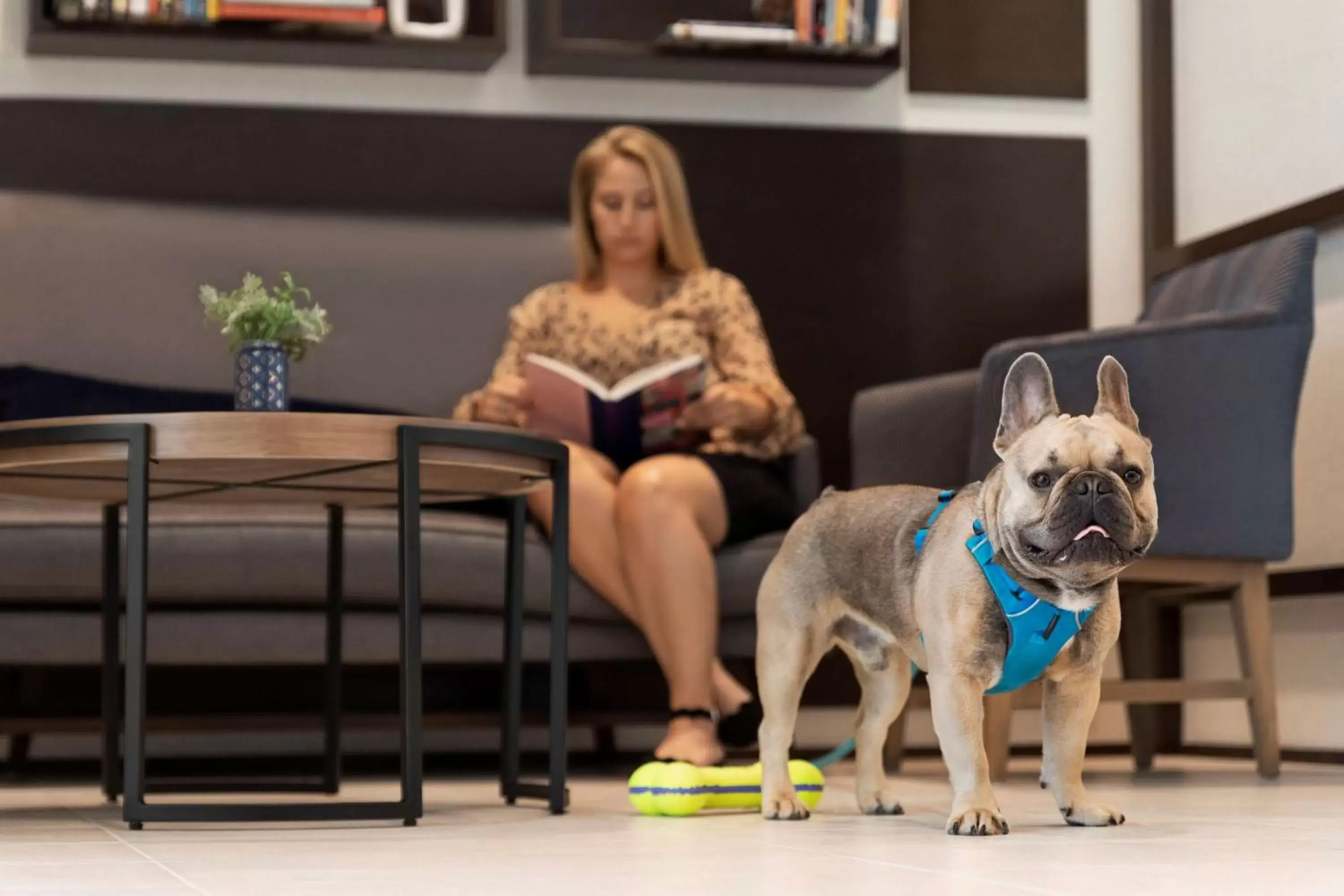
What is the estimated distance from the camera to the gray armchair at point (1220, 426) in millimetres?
3217

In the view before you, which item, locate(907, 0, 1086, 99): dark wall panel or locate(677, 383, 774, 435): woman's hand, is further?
locate(907, 0, 1086, 99): dark wall panel

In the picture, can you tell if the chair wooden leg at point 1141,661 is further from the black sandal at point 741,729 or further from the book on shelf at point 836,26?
the book on shelf at point 836,26

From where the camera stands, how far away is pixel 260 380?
8.31 ft

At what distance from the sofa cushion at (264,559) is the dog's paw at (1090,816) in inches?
46.6

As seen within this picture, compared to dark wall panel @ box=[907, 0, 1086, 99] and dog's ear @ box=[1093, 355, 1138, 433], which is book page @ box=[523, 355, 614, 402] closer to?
dog's ear @ box=[1093, 355, 1138, 433]

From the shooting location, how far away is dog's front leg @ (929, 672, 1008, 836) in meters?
2.11

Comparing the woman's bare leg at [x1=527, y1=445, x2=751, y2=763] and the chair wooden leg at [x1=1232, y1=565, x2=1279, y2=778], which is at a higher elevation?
the woman's bare leg at [x1=527, y1=445, x2=751, y2=763]

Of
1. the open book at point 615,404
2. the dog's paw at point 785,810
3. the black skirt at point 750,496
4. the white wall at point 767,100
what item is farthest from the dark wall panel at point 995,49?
the dog's paw at point 785,810

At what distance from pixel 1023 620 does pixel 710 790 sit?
592mm

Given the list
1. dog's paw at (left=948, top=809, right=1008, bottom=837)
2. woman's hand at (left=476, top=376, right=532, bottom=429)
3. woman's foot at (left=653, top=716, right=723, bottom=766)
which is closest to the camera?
dog's paw at (left=948, top=809, right=1008, bottom=837)

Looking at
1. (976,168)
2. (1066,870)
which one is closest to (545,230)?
(976,168)

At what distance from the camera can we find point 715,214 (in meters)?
4.50

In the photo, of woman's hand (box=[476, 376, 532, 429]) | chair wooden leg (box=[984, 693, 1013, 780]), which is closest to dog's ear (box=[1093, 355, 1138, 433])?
chair wooden leg (box=[984, 693, 1013, 780])

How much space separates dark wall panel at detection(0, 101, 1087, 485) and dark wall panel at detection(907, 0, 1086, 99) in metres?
0.14
